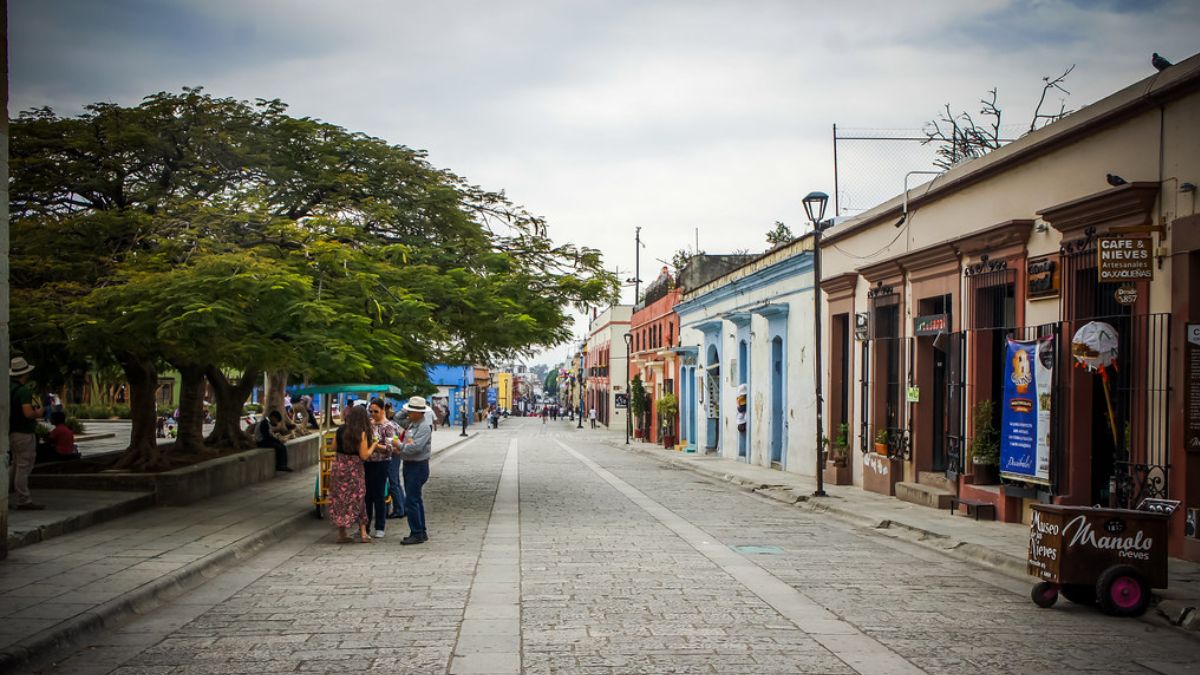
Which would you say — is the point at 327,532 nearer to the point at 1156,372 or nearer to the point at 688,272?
the point at 1156,372

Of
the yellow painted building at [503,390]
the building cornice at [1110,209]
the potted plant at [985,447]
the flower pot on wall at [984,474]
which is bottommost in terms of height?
the yellow painted building at [503,390]

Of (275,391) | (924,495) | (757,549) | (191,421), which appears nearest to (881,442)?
(924,495)

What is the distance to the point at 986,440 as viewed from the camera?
50.0 ft

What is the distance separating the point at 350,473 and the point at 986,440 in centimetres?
909

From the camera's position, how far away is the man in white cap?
1227 cm

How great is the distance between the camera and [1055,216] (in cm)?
Answer: 1306

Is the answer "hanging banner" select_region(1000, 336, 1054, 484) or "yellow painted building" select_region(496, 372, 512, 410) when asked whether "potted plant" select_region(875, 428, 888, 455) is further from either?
"yellow painted building" select_region(496, 372, 512, 410)

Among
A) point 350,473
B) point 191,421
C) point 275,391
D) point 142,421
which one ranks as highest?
point 275,391

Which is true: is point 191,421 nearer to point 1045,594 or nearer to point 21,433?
point 21,433

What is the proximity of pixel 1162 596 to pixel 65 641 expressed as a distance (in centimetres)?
838

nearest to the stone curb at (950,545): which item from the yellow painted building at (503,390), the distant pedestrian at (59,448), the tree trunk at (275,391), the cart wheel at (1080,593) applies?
the cart wheel at (1080,593)

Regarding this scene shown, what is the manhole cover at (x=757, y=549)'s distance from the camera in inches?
461

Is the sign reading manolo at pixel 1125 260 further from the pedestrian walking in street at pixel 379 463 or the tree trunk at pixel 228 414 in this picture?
the tree trunk at pixel 228 414

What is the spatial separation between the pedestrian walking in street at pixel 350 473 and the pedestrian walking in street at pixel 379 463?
8.8 inches
